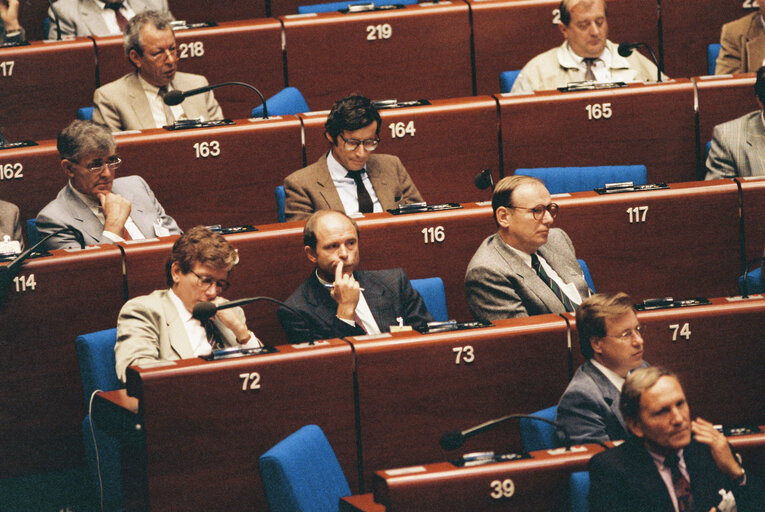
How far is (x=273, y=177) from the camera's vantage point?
8.50ft

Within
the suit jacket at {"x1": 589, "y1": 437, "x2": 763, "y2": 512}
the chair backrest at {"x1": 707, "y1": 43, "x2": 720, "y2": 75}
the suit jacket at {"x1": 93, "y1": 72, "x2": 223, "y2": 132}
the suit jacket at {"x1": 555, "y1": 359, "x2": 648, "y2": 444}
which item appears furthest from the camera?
the chair backrest at {"x1": 707, "y1": 43, "x2": 720, "y2": 75}

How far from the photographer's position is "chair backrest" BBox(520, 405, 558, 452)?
166 cm

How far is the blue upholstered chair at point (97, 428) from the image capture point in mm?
1943

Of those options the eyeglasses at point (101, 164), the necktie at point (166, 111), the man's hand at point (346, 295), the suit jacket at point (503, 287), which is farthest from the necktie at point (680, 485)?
the necktie at point (166, 111)

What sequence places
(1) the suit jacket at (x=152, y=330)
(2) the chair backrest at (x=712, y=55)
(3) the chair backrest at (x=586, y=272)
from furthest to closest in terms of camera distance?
(2) the chair backrest at (x=712, y=55), (3) the chair backrest at (x=586, y=272), (1) the suit jacket at (x=152, y=330)

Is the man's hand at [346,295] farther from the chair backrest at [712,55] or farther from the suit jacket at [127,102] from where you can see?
the chair backrest at [712,55]

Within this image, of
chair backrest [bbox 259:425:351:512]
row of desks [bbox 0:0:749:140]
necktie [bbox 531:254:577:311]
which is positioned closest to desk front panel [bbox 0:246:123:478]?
chair backrest [bbox 259:425:351:512]

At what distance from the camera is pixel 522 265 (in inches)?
85.3

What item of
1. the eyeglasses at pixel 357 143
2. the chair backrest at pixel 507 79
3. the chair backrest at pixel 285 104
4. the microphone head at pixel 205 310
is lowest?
the microphone head at pixel 205 310

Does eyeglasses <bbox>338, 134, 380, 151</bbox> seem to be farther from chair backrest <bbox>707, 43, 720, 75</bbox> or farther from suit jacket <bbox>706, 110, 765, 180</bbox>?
chair backrest <bbox>707, 43, 720, 75</bbox>

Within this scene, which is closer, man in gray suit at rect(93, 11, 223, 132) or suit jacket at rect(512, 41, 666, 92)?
man in gray suit at rect(93, 11, 223, 132)

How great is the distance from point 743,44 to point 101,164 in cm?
165

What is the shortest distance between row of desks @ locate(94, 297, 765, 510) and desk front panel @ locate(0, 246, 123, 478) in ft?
0.98

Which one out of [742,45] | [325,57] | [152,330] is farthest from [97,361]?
[742,45]
